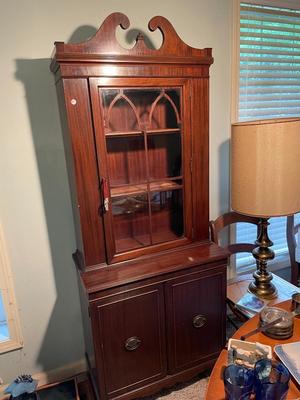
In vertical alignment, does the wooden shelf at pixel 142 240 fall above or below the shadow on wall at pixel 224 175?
below

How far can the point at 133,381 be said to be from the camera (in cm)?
148

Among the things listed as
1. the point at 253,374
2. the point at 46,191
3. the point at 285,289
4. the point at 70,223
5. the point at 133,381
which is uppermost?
the point at 46,191

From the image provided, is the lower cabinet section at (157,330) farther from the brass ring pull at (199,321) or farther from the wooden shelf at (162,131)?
the wooden shelf at (162,131)

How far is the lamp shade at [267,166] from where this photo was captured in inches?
52.4

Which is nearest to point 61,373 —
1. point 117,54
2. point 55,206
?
point 55,206

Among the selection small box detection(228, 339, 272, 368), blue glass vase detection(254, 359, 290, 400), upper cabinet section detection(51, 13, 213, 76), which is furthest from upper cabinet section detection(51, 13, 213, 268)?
blue glass vase detection(254, 359, 290, 400)

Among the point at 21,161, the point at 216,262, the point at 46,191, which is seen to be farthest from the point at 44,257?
the point at 216,262

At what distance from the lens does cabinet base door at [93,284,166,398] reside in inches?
52.9

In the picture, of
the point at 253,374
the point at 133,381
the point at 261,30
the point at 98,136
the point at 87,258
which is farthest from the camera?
the point at 261,30

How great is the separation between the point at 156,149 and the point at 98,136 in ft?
1.09

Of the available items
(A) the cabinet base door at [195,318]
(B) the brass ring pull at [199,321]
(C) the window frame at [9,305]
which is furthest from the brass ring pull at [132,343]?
(C) the window frame at [9,305]

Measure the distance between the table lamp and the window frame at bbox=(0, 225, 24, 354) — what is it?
1234mm

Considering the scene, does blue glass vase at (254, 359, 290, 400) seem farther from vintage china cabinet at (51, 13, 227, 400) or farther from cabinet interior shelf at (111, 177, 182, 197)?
cabinet interior shelf at (111, 177, 182, 197)

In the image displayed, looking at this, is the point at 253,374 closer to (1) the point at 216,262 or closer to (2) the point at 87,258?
(1) the point at 216,262
